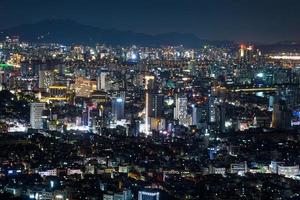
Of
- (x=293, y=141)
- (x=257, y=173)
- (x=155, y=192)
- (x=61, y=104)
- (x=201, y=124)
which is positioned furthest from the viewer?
(x=61, y=104)

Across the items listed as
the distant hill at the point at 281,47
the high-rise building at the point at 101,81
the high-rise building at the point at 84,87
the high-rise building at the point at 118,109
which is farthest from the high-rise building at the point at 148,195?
the distant hill at the point at 281,47

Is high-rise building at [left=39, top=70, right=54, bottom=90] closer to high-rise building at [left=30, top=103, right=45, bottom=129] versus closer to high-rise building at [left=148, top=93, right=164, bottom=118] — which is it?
high-rise building at [left=148, top=93, right=164, bottom=118]

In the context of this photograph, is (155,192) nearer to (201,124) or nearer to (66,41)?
(201,124)

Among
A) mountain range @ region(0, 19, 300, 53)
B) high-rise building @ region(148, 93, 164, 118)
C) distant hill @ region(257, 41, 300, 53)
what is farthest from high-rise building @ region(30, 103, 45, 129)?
mountain range @ region(0, 19, 300, 53)

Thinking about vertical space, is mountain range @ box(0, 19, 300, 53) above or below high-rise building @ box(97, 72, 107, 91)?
above

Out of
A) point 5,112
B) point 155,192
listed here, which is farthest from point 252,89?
point 155,192
